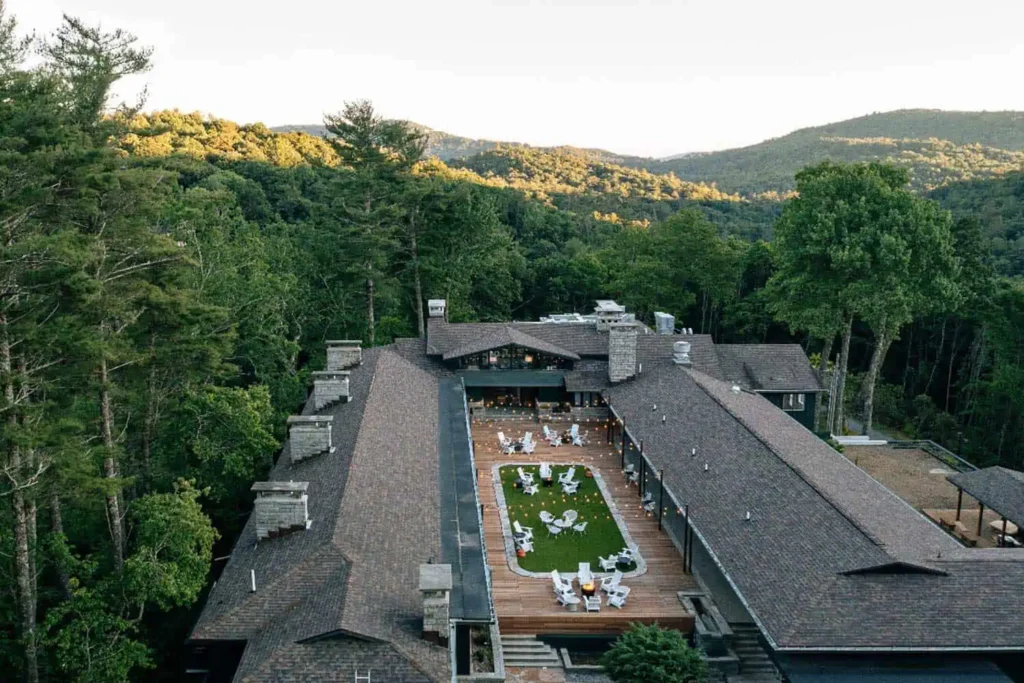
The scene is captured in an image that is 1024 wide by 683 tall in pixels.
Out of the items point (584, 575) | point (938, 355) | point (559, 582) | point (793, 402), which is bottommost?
point (559, 582)

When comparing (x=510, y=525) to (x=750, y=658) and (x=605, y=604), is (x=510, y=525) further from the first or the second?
(x=750, y=658)

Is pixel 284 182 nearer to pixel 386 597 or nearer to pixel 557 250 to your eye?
pixel 557 250

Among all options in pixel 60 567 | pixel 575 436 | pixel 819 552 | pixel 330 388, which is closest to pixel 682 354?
pixel 575 436

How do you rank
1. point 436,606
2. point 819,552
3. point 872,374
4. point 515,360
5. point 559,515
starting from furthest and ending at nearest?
point 872,374 < point 515,360 < point 559,515 < point 819,552 < point 436,606

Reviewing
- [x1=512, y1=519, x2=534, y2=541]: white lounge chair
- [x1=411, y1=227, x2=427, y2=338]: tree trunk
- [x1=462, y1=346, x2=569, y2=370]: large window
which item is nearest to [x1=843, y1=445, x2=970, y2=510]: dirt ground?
[x1=462, y1=346, x2=569, y2=370]: large window

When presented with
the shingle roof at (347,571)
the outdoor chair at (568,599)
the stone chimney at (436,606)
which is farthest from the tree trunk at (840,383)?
the stone chimney at (436,606)
